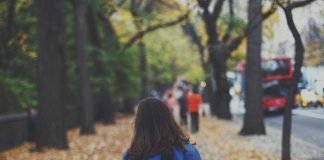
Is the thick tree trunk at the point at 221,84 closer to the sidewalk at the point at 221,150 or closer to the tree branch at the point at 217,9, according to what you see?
the tree branch at the point at 217,9

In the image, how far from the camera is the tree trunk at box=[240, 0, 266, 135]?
24.8 metres

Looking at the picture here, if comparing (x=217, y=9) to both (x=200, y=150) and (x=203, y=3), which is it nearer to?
(x=203, y=3)

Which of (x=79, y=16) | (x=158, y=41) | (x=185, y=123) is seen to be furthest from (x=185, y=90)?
(x=158, y=41)

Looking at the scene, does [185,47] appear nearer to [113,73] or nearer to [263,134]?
[113,73]

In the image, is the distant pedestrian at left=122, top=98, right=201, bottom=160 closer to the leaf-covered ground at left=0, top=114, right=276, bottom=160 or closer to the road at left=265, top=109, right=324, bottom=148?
the road at left=265, top=109, right=324, bottom=148

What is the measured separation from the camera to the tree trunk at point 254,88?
2475 centimetres

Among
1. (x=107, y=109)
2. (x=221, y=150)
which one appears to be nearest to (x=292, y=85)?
(x=221, y=150)

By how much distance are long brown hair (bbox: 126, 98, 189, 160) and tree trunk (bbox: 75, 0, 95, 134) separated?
81.1ft

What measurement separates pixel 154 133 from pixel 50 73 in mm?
16890

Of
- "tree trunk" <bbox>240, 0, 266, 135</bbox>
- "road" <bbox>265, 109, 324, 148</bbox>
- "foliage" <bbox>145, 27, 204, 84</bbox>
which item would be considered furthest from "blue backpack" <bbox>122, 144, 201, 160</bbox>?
"foliage" <bbox>145, 27, 204, 84</bbox>

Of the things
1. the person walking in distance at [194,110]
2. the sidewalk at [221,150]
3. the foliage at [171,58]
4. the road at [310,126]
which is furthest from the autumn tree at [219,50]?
Result: the foliage at [171,58]

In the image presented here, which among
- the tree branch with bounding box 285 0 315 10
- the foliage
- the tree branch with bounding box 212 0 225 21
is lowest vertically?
the foliage

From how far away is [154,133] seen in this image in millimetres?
5398

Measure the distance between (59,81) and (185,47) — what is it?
5850 cm
